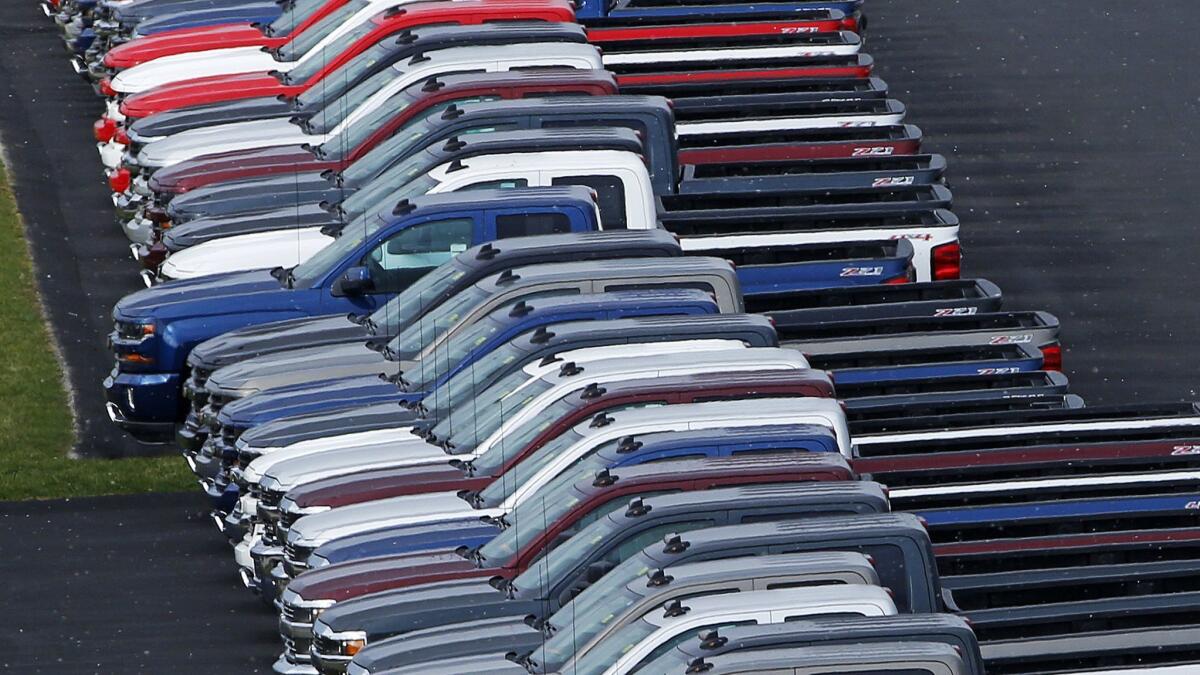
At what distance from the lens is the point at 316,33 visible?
2812cm

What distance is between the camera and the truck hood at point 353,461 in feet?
60.1

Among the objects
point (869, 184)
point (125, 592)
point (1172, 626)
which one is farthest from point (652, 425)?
point (869, 184)

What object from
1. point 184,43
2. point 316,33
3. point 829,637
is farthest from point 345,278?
point 829,637

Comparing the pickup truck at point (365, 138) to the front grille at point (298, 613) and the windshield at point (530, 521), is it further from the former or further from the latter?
the windshield at point (530, 521)

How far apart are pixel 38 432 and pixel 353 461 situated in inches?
232

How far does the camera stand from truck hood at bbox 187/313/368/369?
20734mm

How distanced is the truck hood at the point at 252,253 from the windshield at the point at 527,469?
5.45 m

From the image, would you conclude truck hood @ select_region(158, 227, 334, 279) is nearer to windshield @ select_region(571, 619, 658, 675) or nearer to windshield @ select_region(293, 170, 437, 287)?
windshield @ select_region(293, 170, 437, 287)

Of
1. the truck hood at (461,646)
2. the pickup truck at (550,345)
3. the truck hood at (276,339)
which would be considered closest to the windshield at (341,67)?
the truck hood at (276,339)

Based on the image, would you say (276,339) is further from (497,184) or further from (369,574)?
(369,574)

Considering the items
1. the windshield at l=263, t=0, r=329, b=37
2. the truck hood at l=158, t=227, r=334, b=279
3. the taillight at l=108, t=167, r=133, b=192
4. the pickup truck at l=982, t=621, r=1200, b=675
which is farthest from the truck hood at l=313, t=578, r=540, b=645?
the windshield at l=263, t=0, r=329, b=37

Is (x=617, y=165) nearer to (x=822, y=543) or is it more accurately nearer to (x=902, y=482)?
(x=902, y=482)

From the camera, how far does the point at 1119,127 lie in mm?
30141

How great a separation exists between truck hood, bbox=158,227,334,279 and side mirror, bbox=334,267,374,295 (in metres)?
1.29
